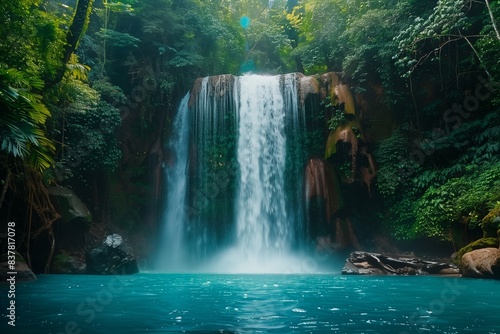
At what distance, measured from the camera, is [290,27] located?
25.5 meters

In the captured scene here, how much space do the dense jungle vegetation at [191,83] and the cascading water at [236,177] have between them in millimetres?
1365

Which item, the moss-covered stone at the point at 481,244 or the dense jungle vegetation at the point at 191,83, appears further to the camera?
the dense jungle vegetation at the point at 191,83

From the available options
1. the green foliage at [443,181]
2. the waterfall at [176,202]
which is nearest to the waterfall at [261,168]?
the waterfall at [176,202]

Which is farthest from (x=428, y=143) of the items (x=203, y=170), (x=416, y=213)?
(x=203, y=170)

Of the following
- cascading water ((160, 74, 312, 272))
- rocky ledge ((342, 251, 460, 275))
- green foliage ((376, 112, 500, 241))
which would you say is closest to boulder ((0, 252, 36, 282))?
cascading water ((160, 74, 312, 272))

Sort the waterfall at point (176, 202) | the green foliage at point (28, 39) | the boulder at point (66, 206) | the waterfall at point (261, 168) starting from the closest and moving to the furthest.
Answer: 1. the green foliage at point (28, 39)
2. the boulder at point (66, 206)
3. the waterfall at point (261, 168)
4. the waterfall at point (176, 202)

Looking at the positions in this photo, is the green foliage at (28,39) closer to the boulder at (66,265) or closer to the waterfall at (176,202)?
the boulder at (66,265)

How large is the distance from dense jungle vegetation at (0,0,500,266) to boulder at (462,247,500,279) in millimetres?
976

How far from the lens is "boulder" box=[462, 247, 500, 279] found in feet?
28.4

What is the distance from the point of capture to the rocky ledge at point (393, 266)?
10.6 meters

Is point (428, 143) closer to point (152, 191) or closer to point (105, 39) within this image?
point (152, 191)

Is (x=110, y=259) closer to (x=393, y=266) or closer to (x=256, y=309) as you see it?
(x=256, y=309)

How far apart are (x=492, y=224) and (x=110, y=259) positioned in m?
10.2

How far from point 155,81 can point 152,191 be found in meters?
4.99
